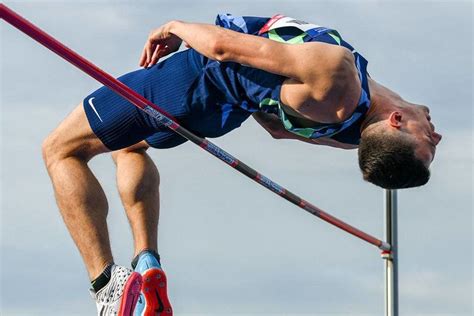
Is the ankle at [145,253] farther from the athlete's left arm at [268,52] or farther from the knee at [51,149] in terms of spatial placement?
the athlete's left arm at [268,52]

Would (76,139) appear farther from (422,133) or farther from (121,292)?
(422,133)

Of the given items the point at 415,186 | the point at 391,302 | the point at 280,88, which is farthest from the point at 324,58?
the point at 391,302

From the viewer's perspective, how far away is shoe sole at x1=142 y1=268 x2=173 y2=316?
7.13m

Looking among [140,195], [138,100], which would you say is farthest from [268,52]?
[140,195]

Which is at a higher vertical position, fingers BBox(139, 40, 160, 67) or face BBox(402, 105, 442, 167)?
fingers BBox(139, 40, 160, 67)

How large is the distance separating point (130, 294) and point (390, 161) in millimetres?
1568

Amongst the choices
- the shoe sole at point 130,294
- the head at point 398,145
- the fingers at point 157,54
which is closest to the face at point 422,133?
the head at point 398,145

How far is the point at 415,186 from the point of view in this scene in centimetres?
648

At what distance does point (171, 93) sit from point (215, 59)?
552mm

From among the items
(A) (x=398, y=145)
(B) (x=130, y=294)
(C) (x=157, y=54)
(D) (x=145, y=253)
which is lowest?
(B) (x=130, y=294)

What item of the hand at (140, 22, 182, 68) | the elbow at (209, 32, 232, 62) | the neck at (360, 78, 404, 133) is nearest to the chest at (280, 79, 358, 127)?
the neck at (360, 78, 404, 133)

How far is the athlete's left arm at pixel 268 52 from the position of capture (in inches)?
236

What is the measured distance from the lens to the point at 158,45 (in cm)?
675

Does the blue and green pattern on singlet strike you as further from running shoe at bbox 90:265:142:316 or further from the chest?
running shoe at bbox 90:265:142:316
